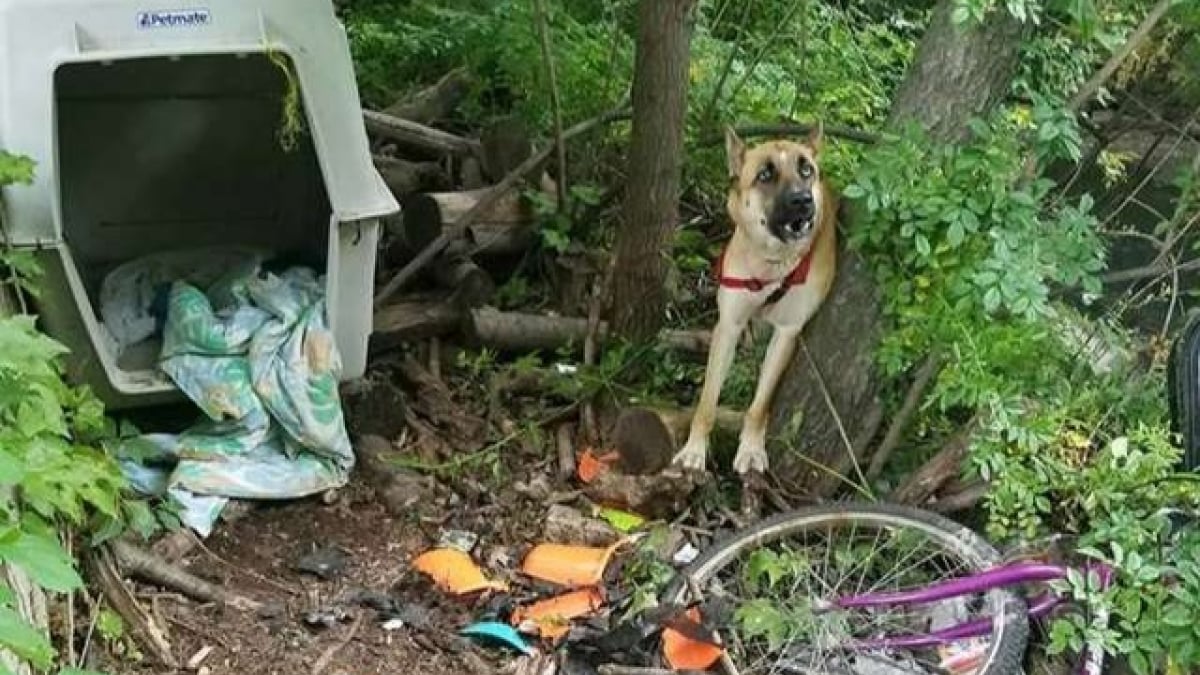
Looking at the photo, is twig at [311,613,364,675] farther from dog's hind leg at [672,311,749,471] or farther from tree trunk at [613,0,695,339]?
tree trunk at [613,0,695,339]

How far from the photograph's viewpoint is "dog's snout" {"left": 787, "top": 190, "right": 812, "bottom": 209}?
340cm

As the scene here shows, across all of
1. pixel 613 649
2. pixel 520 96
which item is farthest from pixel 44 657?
pixel 520 96

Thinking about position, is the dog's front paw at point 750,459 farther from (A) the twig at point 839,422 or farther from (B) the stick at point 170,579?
(B) the stick at point 170,579

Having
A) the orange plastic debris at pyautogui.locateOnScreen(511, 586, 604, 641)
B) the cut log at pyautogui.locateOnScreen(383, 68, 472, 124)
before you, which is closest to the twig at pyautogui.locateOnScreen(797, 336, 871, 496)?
the orange plastic debris at pyautogui.locateOnScreen(511, 586, 604, 641)

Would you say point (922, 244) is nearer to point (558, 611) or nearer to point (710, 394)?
point (710, 394)

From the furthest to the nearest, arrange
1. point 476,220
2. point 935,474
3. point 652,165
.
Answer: point 476,220 → point 652,165 → point 935,474

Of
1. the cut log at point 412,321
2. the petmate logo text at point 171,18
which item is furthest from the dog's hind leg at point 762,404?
the petmate logo text at point 171,18

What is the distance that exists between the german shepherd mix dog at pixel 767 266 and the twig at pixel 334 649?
3.18 ft

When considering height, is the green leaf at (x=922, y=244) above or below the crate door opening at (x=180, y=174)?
above

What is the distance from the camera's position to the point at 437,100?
18.1 feet

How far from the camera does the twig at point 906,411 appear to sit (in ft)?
11.2

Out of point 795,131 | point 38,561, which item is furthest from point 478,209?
point 38,561

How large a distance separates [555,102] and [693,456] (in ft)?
4.79

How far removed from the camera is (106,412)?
13.0 feet
